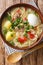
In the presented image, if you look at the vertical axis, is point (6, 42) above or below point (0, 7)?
below

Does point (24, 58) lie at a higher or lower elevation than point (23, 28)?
lower

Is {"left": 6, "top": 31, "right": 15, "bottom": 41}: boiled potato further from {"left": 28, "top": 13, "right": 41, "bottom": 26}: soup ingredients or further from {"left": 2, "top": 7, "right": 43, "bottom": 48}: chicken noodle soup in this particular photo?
{"left": 28, "top": 13, "right": 41, "bottom": 26}: soup ingredients

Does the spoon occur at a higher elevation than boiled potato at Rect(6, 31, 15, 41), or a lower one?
lower

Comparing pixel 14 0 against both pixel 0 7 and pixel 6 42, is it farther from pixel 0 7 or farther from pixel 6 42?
pixel 6 42

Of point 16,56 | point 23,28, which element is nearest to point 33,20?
point 23,28

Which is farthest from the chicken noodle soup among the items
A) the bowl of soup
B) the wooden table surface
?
the wooden table surface

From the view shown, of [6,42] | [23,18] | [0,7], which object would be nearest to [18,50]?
[6,42]

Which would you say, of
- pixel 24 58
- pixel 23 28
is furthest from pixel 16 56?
pixel 23 28

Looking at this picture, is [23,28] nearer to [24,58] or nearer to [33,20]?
[33,20]

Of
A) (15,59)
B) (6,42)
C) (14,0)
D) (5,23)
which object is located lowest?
(15,59)
